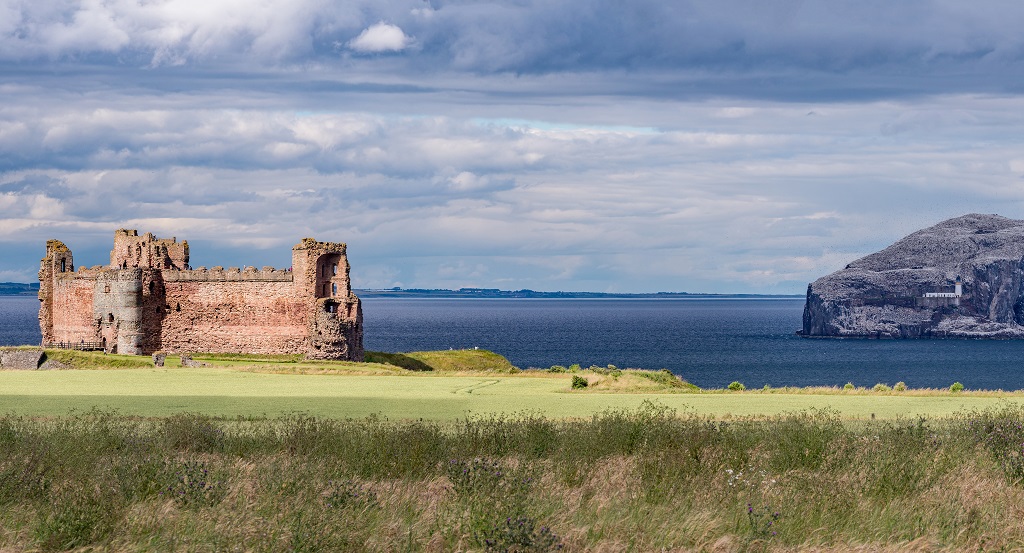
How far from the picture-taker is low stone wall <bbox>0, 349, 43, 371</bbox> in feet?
211

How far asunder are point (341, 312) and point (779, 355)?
101920 millimetres

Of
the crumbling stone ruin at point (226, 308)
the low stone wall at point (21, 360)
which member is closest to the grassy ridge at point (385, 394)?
the low stone wall at point (21, 360)

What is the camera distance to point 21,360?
212 feet

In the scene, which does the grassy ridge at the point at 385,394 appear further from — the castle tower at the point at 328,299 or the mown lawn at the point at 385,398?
the castle tower at the point at 328,299

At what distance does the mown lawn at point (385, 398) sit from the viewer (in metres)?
37.2

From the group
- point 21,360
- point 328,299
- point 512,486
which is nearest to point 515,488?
point 512,486

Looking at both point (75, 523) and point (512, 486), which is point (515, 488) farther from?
point (75, 523)

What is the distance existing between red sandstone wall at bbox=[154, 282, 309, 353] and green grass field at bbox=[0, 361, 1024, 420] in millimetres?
17961

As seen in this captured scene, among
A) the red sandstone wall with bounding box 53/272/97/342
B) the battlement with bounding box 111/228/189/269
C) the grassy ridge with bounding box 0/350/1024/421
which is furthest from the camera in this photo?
the battlement with bounding box 111/228/189/269

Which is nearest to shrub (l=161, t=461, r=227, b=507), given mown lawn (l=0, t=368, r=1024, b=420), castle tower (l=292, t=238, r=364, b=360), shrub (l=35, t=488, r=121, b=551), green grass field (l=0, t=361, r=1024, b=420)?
shrub (l=35, t=488, r=121, b=551)

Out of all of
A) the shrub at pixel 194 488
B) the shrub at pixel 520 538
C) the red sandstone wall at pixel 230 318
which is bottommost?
the shrub at pixel 520 538

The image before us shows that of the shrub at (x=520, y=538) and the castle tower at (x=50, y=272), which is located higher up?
the castle tower at (x=50, y=272)

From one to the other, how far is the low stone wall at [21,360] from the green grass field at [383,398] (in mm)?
8254

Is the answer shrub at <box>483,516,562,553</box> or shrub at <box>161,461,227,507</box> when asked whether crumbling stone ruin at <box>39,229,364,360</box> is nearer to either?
shrub at <box>161,461,227,507</box>
